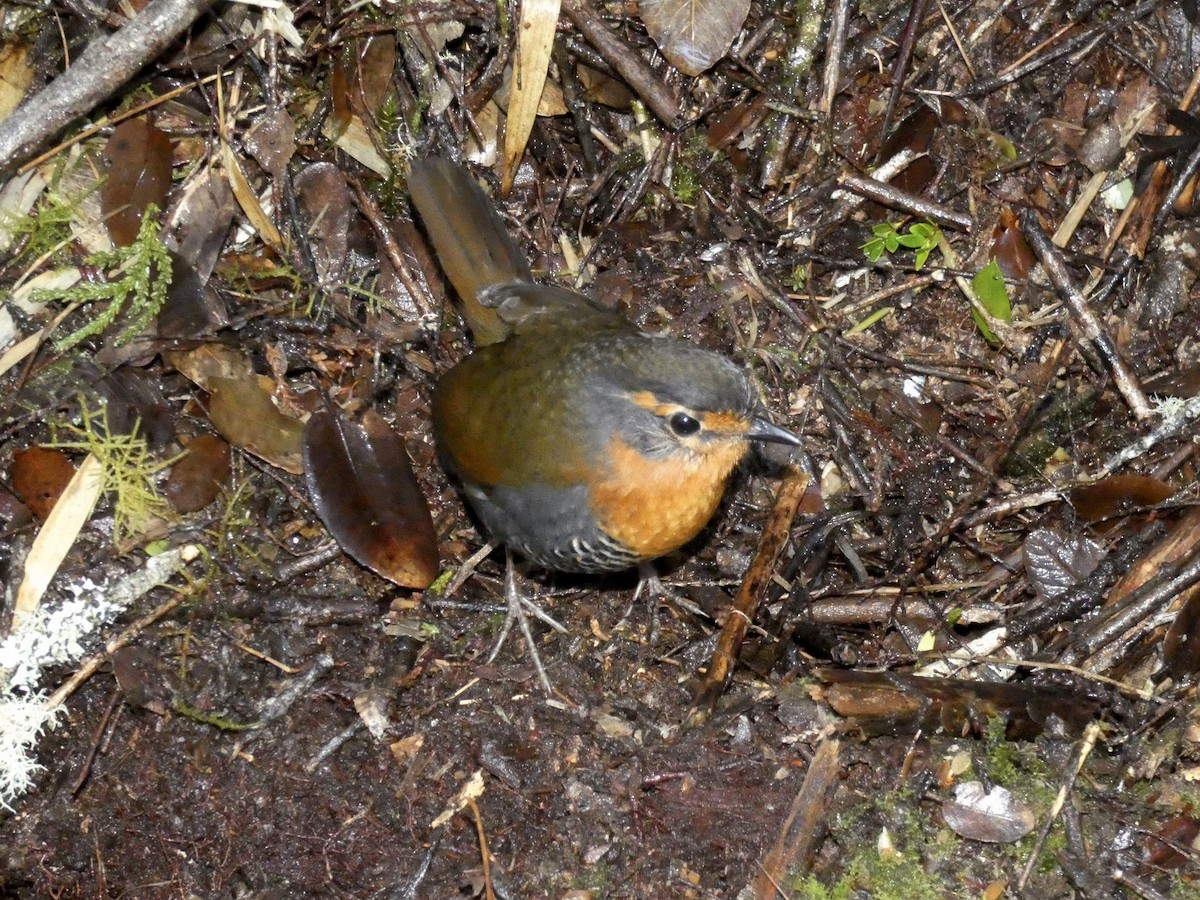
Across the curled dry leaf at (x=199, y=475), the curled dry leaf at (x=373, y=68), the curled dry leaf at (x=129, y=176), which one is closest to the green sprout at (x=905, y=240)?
the curled dry leaf at (x=373, y=68)

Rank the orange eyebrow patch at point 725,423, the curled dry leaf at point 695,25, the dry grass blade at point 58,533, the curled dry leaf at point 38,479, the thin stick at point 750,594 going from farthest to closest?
1. the curled dry leaf at point 695,25
2. the curled dry leaf at point 38,479
3. the dry grass blade at point 58,533
4. the thin stick at point 750,594
5. the orange eyebrow patch at point 725,423

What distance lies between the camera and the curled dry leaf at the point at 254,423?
4.56 m

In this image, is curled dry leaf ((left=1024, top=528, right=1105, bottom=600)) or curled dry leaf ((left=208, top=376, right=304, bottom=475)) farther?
curled dry leaf ((left=208, top=376, right=304, bottom=475))

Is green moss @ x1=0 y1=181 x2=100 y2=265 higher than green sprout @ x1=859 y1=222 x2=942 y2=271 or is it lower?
higher

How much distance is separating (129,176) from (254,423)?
1113 millimetres

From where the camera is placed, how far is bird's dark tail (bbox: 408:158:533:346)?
4633 mm

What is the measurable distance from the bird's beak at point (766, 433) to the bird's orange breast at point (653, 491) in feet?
0.30

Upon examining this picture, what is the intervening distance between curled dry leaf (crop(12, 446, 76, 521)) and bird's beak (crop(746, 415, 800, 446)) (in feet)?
8.46

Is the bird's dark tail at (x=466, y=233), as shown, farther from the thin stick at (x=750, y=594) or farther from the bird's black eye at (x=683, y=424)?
the thin stick at (x=750, y=594)

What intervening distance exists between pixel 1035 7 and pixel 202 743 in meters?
4.46

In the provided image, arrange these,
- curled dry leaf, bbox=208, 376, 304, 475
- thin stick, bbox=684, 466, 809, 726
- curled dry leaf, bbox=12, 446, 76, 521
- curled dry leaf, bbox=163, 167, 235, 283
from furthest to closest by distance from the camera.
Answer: curled dry leaf, bbox=163, 167, 235, 283, curled dry leaf, bbox=208, 376, 304, 475, curled dry leaf, bbox=12, 446, 76, 521, thin stick, bbox=684, 466, 809, 726

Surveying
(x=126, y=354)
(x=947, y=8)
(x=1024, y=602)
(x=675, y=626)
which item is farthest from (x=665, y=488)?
(x=947, y=8)

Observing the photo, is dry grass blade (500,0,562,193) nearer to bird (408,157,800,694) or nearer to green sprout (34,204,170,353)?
bird (408,157,800,694)

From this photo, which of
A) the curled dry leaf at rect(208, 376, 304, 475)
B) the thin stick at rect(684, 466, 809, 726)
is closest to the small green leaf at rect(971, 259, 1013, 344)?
the thin stick at rect(684, 466, 809, 726)
